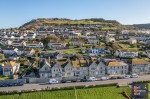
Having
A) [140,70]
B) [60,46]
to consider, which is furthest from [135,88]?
[60,46]

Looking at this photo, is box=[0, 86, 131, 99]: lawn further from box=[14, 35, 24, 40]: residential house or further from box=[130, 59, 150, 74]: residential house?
box=[14, 35, 24, 40]: residential house

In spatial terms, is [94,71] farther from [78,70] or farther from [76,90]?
[76,90]

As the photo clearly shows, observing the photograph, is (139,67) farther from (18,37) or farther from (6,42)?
(18,37)

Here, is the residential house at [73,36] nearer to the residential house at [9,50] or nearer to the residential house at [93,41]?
the residential house at [93,41]

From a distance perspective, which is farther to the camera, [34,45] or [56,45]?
[56,45]

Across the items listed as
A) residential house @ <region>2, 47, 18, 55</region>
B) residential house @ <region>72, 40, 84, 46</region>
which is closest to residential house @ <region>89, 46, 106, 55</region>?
residential house @ <region>72, 40, 84, 46</region>

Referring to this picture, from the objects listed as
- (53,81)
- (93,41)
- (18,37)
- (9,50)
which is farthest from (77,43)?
(53,81)

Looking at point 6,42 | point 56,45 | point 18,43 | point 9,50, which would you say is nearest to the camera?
point 9,50

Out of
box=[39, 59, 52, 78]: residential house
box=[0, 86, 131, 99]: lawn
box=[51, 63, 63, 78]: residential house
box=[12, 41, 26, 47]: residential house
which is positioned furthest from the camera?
box=[12, 41, 26, 47]: residential house
